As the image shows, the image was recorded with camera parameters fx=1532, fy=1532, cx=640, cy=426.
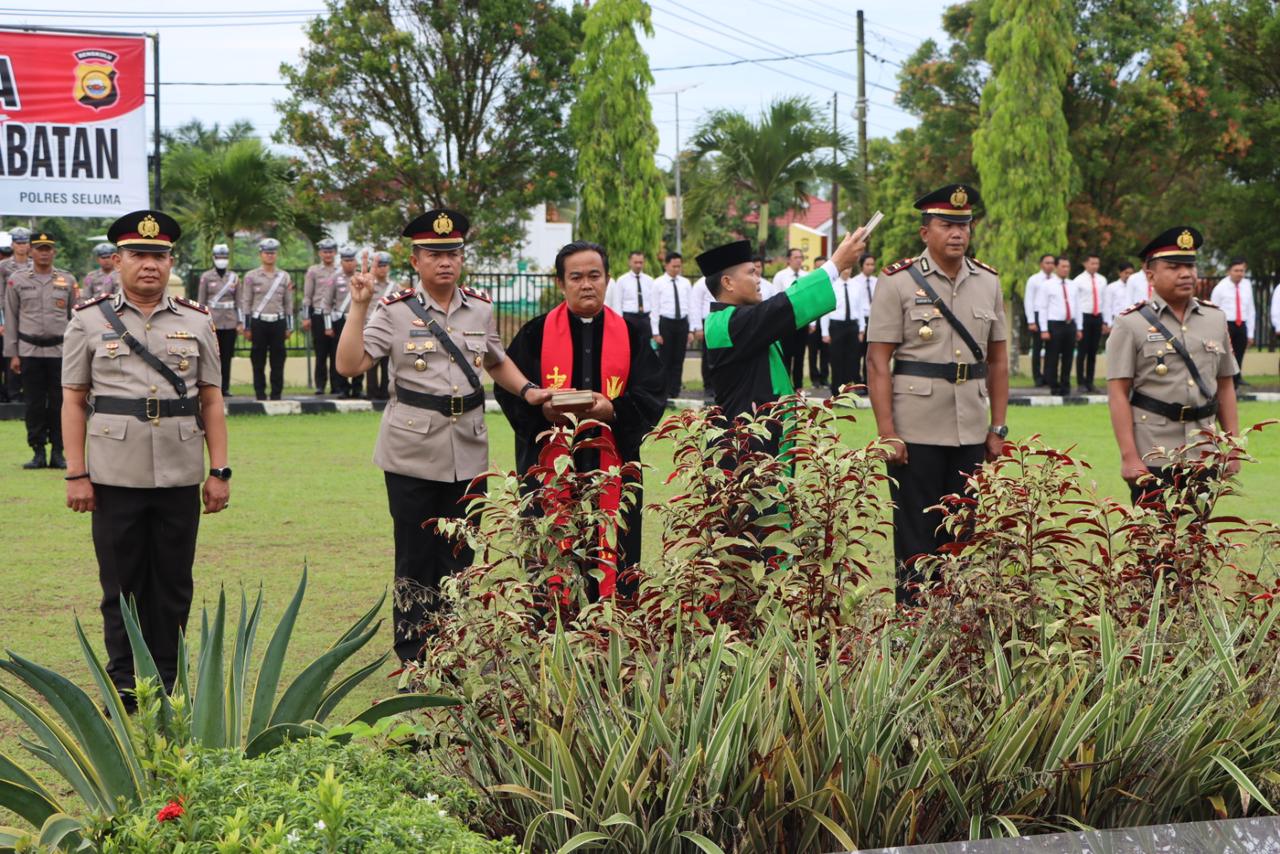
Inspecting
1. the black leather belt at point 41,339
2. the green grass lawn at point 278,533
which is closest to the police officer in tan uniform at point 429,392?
the green grass lawn at point 278,533

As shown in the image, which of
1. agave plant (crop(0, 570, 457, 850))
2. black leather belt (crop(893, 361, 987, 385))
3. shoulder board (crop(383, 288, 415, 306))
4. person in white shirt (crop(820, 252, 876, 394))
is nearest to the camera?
agave plant (crop(0, 570, 457, 850))

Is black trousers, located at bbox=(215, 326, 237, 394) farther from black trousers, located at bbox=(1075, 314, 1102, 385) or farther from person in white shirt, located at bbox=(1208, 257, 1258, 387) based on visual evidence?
person in white shirt, located at bbox=(1208, 257, 1258, 387)

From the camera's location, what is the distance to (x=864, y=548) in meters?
4.52

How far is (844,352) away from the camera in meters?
22.0

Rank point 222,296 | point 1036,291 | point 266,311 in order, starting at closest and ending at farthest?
1. point 222,296
2. point 266,311
3. point 1036,291

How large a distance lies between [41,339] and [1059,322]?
1479cm

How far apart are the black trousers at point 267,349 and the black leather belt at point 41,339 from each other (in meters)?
5.83

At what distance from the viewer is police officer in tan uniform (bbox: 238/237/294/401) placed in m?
19.6

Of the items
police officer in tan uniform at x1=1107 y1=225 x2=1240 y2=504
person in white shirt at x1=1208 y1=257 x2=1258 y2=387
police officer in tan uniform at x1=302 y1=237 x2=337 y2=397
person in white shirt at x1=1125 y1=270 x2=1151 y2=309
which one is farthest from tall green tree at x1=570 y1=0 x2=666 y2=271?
police officer in tan uniform at x1=1107 y1=225 x2=1240 y2=504

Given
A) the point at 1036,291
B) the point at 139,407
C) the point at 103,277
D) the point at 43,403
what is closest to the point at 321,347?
the point at 103,277

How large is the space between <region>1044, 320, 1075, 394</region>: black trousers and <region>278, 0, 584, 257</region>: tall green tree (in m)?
9.82

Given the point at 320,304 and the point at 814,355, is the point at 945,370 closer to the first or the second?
the point at 320,304

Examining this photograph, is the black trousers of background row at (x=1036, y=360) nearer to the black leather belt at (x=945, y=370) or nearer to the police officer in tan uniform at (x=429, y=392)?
the black leather belt at (x=945, y=370)

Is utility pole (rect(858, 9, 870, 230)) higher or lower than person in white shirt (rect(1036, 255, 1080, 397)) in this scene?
higher
